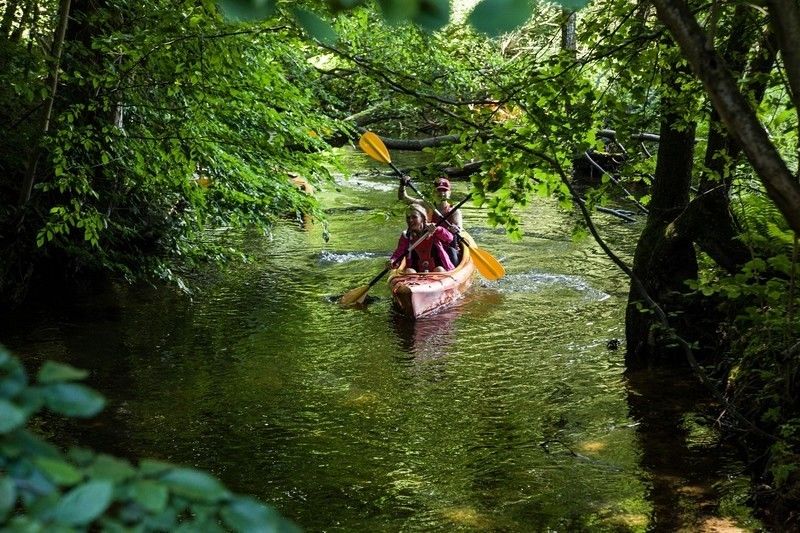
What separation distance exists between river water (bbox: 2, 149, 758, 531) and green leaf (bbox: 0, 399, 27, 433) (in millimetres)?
3894

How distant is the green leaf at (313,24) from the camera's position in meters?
1.26

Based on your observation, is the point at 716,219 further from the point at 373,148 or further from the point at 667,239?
the point at 373,148

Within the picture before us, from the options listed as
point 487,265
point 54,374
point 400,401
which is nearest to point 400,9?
point 54,374

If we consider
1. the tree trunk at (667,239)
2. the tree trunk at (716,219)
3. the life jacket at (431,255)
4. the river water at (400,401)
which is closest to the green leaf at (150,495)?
the river water at (400,401)

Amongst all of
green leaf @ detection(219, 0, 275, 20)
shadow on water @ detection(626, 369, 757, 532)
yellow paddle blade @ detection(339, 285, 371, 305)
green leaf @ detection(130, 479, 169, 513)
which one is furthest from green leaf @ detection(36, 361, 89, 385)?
yellow paddle blade @ detection(339, 285, 371, 305)

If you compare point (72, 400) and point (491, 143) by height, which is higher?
point (491, 143)

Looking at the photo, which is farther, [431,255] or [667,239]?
[431,255]

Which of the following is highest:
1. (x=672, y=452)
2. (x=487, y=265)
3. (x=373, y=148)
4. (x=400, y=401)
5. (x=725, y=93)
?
(x=725, y=93)

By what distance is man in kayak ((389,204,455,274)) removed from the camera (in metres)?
11.0

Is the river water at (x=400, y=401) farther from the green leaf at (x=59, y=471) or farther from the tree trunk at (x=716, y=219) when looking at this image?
the green leaf at (x=59, y=471)

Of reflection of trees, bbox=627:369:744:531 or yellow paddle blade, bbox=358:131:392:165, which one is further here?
yellow paddle blade, bbox=358:131:392:165

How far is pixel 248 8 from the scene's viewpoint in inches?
42.8

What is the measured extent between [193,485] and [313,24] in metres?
0.74

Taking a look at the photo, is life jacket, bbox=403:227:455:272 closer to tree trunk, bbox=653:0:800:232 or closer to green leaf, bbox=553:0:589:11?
tree trunk, bbox=653:0:800:232
